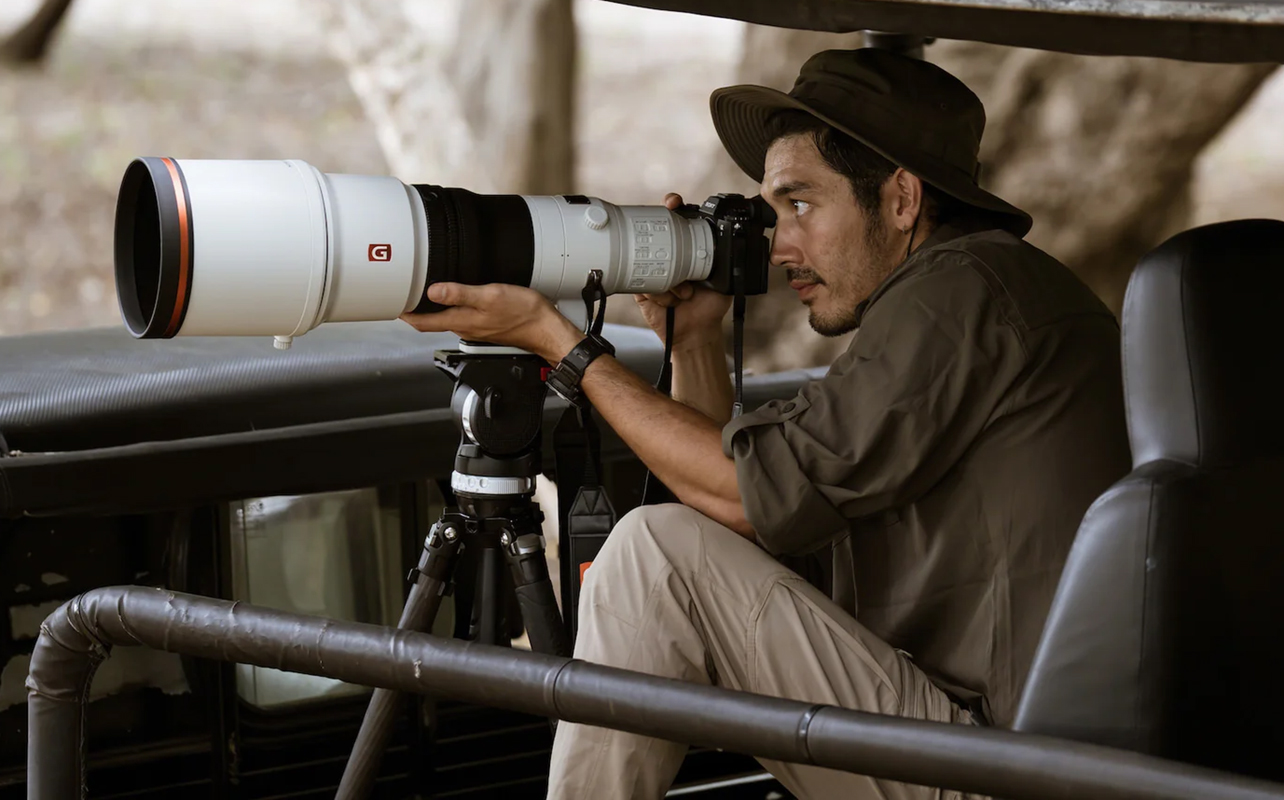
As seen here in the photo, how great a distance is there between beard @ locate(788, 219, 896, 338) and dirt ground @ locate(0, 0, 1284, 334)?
6.33 metres

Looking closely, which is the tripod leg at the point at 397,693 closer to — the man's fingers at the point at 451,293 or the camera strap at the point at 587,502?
the camera strap at the point at 587,502

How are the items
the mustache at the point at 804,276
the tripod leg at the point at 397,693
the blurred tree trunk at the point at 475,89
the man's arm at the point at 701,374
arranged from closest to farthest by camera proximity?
1. the tripod leg at the point at 397,693
2. the mustache at the point at 804,276
3. the man's arm at the point at 701,374
4. the blurred tree trunk at the point at 475,89

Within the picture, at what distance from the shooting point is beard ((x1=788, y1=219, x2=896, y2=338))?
203 centimetres

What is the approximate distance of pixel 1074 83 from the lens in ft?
17.7

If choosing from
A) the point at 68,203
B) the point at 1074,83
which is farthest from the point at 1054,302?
the point at 68,203

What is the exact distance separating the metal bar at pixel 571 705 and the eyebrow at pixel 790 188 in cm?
105

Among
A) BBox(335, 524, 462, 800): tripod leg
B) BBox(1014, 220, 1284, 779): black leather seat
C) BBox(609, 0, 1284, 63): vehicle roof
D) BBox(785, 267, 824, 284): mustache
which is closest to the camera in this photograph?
BBox(609, 0, 1284, 63): vehicle roof

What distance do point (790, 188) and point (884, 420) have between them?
1.63 feet

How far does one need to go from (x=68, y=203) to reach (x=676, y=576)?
295 inches

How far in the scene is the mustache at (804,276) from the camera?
2066 mm

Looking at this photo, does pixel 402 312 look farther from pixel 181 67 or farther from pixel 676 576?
pixel 181 67

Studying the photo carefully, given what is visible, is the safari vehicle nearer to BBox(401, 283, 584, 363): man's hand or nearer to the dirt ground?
BBox(401, 283, 584, 363): man's hand

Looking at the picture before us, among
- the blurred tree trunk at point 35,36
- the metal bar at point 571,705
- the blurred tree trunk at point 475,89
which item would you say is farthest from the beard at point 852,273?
the blurred tree trunk at point 35,36

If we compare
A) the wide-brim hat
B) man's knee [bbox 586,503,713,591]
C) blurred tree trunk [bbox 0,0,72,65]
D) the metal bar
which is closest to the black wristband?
man's knee [bbox 586,503,713,591]
